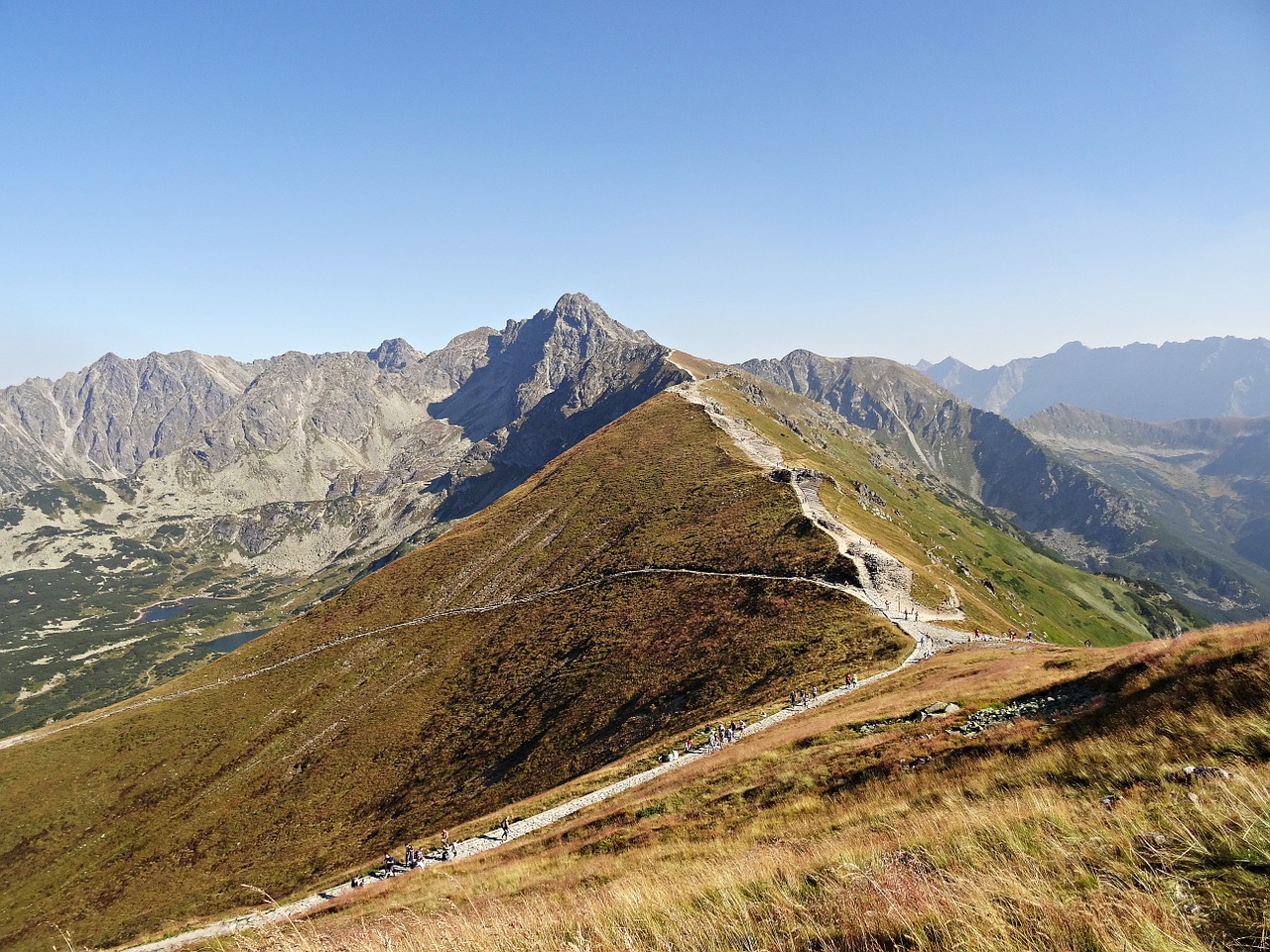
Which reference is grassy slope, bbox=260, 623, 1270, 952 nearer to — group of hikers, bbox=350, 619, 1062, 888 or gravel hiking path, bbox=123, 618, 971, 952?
gravel hiking path, bbox=123, 618, 971, 952

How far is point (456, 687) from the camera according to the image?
74.8 metres

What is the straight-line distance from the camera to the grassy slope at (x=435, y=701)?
52.7 metres

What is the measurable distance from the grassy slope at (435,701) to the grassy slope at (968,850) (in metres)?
27.5

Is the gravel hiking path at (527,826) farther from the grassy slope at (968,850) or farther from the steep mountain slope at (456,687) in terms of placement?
the grassy slope at (968,850)

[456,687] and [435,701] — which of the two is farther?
[456,687]

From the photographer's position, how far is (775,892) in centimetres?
641

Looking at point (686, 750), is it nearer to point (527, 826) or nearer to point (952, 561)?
point (527, 826)

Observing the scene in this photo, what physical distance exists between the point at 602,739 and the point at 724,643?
14676mm

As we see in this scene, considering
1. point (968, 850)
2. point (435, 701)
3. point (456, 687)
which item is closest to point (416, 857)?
point (456, 687)

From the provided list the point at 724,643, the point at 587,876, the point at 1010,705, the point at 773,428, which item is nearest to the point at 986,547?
the point at 773,428

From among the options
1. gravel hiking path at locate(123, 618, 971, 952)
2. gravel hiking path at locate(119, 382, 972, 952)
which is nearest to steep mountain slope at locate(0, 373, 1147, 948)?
gravel hiking path at locate(119, 382, 972, 952)

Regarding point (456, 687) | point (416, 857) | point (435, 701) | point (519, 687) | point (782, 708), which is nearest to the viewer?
point (416, 857)

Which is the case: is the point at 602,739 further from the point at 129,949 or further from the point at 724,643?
Answer: the point at 129,949

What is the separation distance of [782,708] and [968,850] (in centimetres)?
3527
